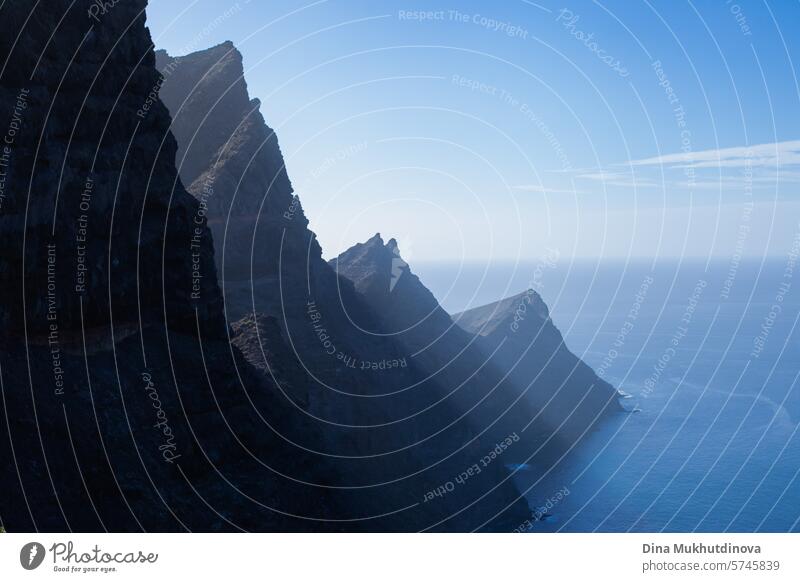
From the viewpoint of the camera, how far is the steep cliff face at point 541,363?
441 ft

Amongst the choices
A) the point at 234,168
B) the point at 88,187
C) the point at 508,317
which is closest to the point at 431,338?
the point at 508,317

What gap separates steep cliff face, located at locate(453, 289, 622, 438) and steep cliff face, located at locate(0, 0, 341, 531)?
88.3 m

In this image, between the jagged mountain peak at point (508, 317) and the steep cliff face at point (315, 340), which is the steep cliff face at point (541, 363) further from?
the steep cliff face at point (315, 340)

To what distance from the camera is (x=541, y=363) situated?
14312cm

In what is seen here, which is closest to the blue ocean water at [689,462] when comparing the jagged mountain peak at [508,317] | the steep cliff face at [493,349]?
the steep cliff face at [493,349]

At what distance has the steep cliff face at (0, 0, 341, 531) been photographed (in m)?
33.3

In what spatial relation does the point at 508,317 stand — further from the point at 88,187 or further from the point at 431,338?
the point at 88,187

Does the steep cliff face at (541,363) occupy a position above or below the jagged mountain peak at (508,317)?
below

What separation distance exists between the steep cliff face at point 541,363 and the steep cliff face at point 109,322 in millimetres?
88323

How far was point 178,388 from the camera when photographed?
135ft

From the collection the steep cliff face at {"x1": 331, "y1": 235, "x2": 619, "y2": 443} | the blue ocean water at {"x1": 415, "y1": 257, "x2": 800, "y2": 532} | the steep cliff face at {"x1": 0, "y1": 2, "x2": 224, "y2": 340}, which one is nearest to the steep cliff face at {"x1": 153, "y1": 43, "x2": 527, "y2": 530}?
the steep cliff face at {"x1": 331, "y1": 235, "x2": 619, "y2": 443}

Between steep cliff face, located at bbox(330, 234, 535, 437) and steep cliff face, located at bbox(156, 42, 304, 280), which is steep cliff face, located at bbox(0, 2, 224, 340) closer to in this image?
steep cliff face, located at bbox(156, 42, 304, 280)

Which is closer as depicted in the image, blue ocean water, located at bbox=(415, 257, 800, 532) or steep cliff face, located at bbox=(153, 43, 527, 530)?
steep cliff face, located at bbox=(153, 43, 527, 530)

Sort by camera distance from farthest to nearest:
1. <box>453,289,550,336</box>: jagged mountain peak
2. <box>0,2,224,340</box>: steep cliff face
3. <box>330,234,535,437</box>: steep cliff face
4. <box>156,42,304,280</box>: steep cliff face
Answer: <box>453,289,550,336</box>: jagged mountain peak < <box>330,234,535,437</box>: steep cliff face < <box>156,42,304,280</box>: steep cliff face < <box>0,2,224,340</box>: steep cliff face
